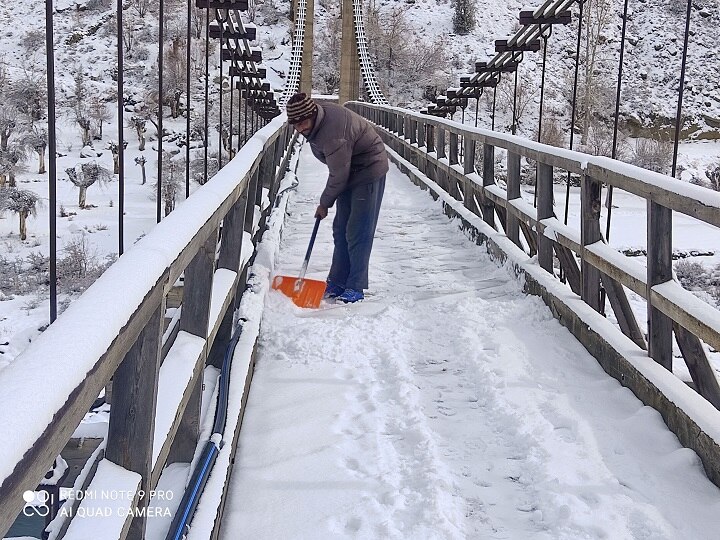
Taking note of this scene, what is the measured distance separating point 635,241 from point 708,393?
17.7 metres

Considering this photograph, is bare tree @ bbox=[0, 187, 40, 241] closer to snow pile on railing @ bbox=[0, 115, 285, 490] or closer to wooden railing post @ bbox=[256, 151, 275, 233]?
wooden railing post @ bbox=[256, 151, 275, 233]

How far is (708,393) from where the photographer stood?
323 centimetres

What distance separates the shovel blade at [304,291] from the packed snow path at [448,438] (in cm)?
11

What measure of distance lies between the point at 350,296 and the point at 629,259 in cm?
188

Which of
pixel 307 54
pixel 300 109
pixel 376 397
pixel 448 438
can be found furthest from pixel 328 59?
pixel 448 438

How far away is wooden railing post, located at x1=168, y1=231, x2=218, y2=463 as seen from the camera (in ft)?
8.46

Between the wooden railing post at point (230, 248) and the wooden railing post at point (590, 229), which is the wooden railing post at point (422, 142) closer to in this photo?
the wooden railing post at point (590, 229)

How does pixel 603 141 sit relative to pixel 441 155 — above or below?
below

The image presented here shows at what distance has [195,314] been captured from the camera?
8.46ft

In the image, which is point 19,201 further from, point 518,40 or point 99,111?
point 518,40

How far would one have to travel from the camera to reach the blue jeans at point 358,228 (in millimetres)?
5449

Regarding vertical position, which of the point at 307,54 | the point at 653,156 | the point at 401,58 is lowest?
the point at 653,156

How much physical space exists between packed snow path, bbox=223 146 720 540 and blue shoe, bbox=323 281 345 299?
1.23ft

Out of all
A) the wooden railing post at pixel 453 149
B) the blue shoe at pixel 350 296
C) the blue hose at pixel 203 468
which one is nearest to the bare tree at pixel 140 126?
the wooden railing post at pixel 453 149
